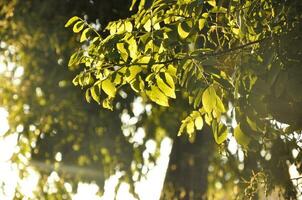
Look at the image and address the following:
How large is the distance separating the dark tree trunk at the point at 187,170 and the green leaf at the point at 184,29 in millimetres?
4094

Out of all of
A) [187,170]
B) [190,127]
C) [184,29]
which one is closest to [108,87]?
[184,29]

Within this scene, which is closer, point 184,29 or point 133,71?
point 184,29

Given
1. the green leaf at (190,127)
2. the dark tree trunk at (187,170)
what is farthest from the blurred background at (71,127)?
the green leaf at (190,127)

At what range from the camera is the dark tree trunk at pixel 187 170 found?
625cm

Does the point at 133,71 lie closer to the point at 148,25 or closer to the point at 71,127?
the point at 148,25

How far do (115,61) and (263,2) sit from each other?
72 cm

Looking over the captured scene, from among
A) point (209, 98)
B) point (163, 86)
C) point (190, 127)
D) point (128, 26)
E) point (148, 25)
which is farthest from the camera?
point (190, 127)

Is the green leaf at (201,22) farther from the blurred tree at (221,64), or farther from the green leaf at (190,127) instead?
the green leaf at (190,127)

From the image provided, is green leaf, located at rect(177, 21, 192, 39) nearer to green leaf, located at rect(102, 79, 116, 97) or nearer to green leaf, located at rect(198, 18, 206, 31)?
green leaf, located at rect(198, 18, 206, 31)

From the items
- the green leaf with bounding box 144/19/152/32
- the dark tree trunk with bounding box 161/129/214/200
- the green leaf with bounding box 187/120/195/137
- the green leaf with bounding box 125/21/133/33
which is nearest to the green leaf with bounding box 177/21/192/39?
the green leaf with bounding box 144/19/152/32

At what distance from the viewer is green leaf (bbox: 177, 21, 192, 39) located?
91.5 inches

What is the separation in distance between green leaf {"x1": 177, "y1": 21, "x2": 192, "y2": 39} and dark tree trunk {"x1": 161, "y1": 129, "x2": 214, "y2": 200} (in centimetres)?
409

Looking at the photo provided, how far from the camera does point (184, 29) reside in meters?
2.33

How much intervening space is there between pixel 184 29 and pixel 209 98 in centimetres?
32
